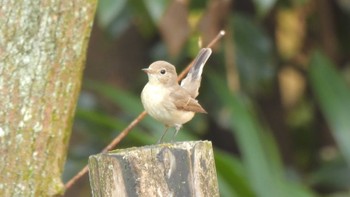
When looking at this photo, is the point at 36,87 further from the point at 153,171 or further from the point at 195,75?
the point at 153,171

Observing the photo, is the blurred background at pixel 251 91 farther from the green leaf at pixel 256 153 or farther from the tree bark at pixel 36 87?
the tree bark at pixel 36 87

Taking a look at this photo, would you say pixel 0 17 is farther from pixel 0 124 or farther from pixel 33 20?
pixel 0 124

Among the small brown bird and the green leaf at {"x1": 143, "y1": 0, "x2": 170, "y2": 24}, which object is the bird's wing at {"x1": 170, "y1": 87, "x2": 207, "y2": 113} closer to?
the small brown bird

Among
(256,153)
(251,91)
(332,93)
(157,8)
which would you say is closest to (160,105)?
(157,8)

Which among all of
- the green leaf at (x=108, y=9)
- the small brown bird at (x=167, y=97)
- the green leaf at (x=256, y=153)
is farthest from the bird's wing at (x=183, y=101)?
the green leaf at (x=256, y=153)

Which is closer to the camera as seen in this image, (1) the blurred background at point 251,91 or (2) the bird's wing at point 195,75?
(2) the bird's wing at point 195,75

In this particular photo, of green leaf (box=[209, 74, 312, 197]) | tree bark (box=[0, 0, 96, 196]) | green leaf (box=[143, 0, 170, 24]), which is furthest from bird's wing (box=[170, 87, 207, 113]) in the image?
green leaf (box=[209, 74, 312, 197])
